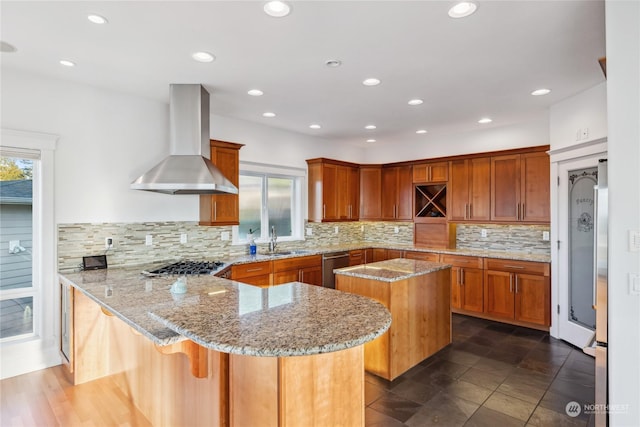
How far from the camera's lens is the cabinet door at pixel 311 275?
477 cm

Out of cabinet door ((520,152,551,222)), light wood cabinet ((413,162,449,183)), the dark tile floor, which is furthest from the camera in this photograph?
light wood cabinet ((413,162,449,183))

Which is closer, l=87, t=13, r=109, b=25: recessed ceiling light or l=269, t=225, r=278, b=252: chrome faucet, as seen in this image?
l=87, t=13, r=109, b=25: recessed ceiling light

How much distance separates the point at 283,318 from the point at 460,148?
4864 millimetres

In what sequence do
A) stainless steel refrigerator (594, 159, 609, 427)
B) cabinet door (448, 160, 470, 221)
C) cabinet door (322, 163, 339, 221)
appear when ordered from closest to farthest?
stainless steel refrigerator (594, 159, 609, 427) → cabinet door (448, 160, 470, 221) → cabinet door (322, 163, 339, 221)

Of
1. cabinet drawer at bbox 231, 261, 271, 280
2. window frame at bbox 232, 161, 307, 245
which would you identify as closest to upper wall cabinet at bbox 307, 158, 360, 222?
window frame at bbox 232, 161, 307, 245

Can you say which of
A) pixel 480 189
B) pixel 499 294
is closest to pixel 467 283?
pixel 499 294

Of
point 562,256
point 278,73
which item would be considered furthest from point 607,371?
point 278,73

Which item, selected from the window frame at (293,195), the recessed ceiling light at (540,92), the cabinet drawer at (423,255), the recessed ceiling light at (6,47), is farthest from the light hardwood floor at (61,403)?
the recessed ceiling light at (540,92)

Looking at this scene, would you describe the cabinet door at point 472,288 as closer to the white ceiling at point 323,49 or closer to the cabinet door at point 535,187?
the cabinet door at point 535,187

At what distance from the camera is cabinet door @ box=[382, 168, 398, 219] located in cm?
600

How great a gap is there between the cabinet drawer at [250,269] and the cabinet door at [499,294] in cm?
294

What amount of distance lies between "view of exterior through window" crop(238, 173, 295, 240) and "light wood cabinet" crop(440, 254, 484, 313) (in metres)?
2.52

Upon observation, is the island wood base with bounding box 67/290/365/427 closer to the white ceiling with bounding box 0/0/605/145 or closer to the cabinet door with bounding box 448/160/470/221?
the white ceiling with bounding box 0/0/605/145

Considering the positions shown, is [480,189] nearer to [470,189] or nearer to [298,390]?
[470,189]
